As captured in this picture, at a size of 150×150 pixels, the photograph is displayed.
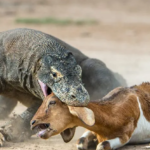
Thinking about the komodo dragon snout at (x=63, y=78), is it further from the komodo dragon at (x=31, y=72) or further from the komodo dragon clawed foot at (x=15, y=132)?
the komodo dragon clawed foot at (x=15, y=132)

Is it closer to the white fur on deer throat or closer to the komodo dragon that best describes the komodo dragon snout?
the komodo dragon

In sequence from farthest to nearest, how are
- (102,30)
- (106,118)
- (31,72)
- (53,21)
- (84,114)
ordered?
1. (53,21)
2. (102,30)
3. (31,72)
4. (106,118)
5. (84,114)

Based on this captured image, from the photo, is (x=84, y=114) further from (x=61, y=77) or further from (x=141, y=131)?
(x=141, y=131)

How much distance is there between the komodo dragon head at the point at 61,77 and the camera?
6047 millimetres

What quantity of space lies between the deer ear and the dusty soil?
84 centimetres

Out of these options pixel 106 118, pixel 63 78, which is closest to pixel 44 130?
pixel 106 118

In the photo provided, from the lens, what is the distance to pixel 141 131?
21.4 feet

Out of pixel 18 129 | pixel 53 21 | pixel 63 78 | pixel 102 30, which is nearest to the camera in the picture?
pixel 63 78

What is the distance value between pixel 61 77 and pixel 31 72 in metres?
0.87

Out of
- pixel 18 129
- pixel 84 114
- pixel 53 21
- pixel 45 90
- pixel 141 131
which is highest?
pixel 53 21

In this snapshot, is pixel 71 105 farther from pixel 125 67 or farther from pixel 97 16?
pixel 97 16

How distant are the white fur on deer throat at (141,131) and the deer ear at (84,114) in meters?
0.84

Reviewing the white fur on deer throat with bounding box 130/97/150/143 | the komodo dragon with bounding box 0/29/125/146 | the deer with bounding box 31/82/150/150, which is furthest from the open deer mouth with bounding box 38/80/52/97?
the white fur on deer throat with bounding box 130/97/150/143

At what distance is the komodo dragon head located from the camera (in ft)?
19.8
